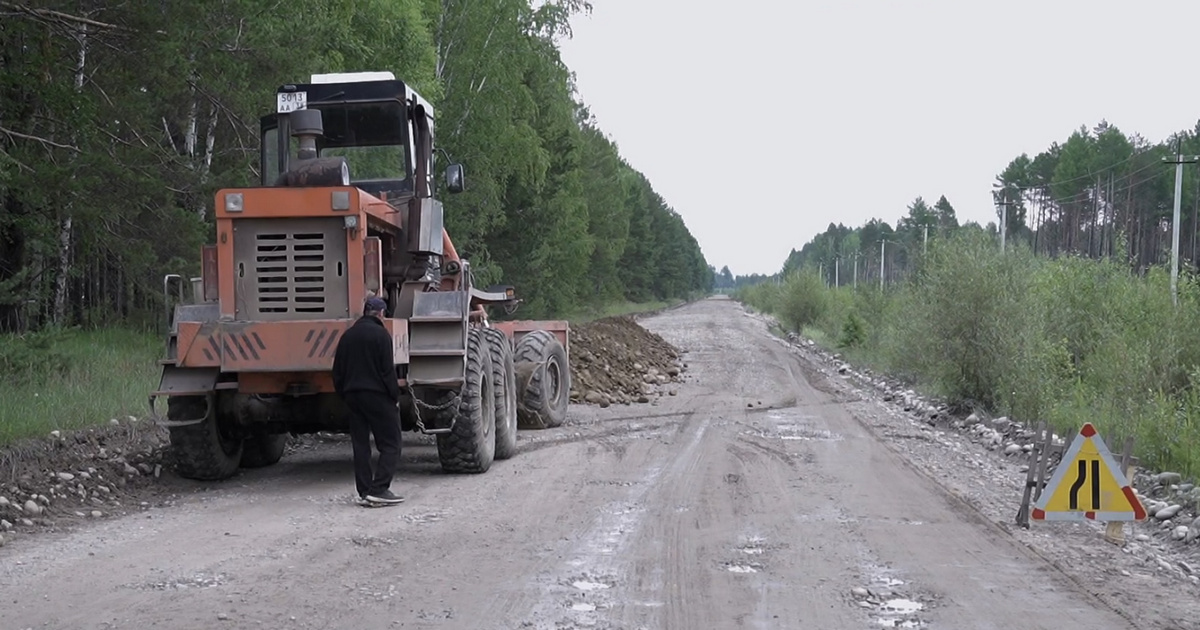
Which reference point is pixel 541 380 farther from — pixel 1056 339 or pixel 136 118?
pixel 1056 339

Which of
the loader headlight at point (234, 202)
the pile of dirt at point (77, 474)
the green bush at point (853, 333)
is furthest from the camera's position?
the green bush at point (853, 333)

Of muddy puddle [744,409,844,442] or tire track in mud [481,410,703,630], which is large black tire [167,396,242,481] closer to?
tire track in mud [481,410,703,630]

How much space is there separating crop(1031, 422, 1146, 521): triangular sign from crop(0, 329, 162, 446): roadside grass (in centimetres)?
842

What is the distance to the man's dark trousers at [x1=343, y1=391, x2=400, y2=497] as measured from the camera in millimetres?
9273

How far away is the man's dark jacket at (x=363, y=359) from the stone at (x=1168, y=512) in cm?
668

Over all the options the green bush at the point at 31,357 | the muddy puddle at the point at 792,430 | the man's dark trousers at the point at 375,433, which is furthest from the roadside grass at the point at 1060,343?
the green bush at the point at 31,357

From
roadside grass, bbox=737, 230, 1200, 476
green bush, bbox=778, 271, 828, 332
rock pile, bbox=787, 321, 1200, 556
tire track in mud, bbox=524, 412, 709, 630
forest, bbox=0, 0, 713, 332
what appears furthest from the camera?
green bush, bbox=778, 271, 828, 332

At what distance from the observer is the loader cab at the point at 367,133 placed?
11328mm

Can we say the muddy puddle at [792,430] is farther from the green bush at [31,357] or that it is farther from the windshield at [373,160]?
the green bush at [31,357]

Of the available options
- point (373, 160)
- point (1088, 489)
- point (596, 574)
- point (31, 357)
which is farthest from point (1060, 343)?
point (31, 357)

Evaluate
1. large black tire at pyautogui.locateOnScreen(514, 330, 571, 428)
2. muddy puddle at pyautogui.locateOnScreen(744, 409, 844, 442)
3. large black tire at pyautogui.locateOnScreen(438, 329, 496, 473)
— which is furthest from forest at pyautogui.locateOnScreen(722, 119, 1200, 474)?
large black tire at pyautogui.locateOnScreen(514, 330, 571, 428)

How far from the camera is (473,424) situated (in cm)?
1065

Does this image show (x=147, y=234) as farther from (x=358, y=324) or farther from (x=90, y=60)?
(x=358, y=324)

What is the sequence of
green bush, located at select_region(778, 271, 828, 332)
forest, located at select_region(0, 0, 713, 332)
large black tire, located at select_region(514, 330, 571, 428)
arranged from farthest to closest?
green bush, located at select_region(778, 271, 828, 332)
large black tire, located at select_region(514, 330, 571, 428)
forest, located at select_region(0, 0, 713, 332)
